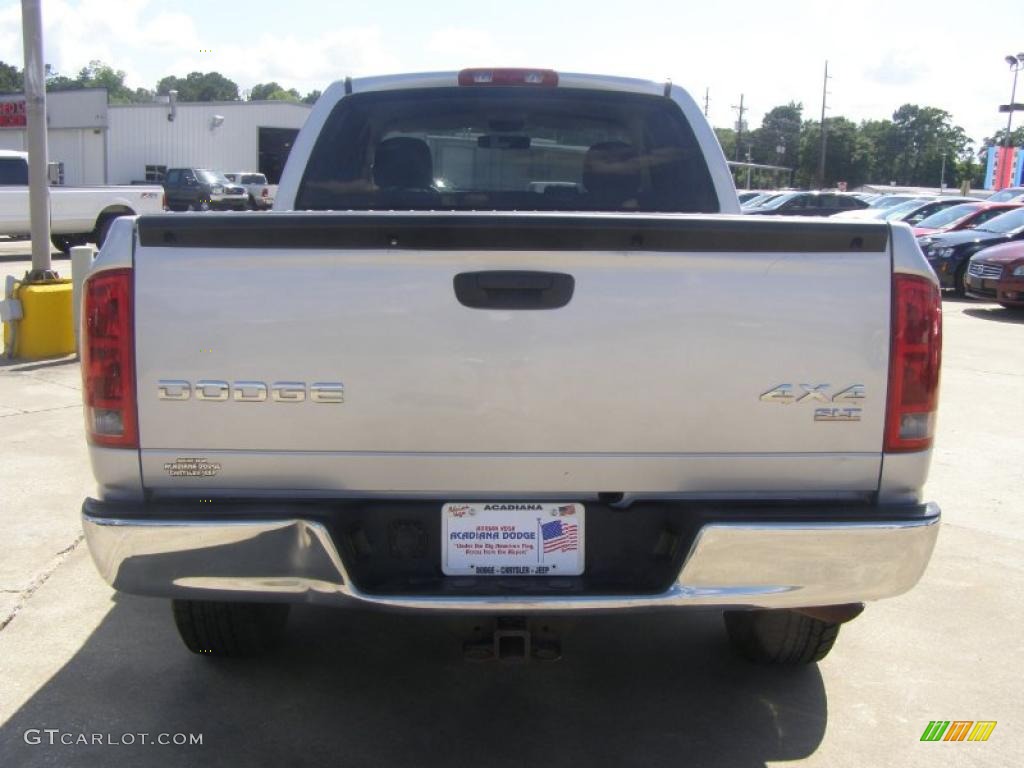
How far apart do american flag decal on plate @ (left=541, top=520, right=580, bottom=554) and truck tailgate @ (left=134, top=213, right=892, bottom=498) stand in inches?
7.6

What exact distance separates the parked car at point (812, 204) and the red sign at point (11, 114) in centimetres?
3170

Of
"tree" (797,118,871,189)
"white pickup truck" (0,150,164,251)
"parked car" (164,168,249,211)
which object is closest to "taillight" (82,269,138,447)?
"white pickup truck" (0,150,164,251)

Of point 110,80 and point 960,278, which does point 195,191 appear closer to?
point 960,278

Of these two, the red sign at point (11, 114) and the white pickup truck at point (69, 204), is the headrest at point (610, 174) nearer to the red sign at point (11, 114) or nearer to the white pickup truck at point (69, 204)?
the white pickup truck at point (69, 204)

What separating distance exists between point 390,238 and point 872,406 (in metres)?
1.31

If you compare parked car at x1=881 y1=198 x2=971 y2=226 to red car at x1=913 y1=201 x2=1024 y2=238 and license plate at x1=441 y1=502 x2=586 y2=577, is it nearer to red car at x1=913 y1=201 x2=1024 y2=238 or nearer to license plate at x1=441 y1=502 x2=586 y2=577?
red car at x1=913 y1=201 x2=1024 y2=238

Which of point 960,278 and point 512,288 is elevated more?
point 512,288

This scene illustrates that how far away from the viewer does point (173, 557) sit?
2762 millimetres

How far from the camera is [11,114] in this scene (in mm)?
44688

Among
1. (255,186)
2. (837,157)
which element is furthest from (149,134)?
(837,157)

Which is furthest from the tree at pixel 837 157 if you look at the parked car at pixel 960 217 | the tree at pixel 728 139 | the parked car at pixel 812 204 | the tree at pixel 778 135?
the parked car at pixel 960 217

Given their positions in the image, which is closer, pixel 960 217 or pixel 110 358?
pixel 110 358

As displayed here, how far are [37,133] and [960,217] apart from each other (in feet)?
56.6

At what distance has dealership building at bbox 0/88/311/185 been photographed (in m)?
45.7
